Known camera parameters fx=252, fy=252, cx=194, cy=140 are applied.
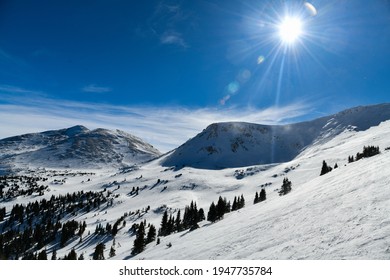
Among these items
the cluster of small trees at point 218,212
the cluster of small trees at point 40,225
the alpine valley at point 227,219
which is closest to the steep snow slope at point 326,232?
the alpine valley at point 227,219

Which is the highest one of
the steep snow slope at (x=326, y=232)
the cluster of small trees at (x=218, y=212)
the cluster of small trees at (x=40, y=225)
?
the steep snow slope at (x=326, y=232)

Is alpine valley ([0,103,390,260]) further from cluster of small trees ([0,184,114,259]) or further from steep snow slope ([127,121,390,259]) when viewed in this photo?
cluster of small trees ([0,184,114,259])

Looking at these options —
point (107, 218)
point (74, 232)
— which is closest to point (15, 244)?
point (74, 232)

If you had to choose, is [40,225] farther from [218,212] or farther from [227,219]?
[227,219]

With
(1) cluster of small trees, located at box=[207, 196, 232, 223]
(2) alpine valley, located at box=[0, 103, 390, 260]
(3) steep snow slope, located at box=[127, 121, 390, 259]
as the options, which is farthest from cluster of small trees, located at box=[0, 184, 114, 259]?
(3) steep snow slope, located at box=[127, 121, 390, 259]

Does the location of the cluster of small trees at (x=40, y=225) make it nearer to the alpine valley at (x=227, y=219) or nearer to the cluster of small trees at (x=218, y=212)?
the alpine valley at (x=227, y=219)

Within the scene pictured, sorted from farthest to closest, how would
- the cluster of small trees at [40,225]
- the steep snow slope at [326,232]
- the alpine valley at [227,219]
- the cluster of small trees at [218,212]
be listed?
the cluster of small trees at [40,225] < the cluster of small trees at [218,212] < the alpine valley at [227,219] < the steep snow slope at [326,232]

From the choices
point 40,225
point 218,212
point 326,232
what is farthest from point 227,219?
point 40,225

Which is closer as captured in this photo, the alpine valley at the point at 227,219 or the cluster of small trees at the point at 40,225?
the alpine valley at the point at 227,219

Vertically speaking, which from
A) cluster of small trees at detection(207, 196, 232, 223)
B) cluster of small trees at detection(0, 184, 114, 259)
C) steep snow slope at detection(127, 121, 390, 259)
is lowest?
cluster of small trees at detection(0, 184, 114, 259)

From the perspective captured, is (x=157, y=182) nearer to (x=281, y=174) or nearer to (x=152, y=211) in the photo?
(x=152, y=211)
